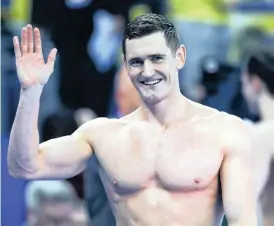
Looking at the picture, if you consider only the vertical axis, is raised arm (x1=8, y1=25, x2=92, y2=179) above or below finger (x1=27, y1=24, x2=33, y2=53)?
below

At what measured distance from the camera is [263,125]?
2799 mm

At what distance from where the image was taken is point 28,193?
3289 millimetres

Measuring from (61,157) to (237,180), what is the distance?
0.41 metres

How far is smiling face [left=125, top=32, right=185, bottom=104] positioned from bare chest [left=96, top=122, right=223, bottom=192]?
116 millimetres

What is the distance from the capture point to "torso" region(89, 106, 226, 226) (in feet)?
6.23

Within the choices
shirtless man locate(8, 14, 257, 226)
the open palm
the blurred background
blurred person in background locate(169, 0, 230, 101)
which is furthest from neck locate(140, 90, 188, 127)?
blurred person in background locate(169, 0, 230, 101)

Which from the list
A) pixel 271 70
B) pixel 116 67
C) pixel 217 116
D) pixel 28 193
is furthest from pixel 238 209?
pixel 116 67

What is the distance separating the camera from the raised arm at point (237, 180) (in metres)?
1.85

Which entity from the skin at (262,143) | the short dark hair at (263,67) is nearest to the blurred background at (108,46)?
the short dark hair at (263,67)

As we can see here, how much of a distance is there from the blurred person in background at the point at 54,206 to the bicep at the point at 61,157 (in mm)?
1082

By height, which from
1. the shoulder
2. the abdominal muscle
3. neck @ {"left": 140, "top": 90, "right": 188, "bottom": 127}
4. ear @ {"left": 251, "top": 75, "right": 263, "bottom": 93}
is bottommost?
ear @ {"left": 251, "top": 75, "right": 263, "bottom": 93}

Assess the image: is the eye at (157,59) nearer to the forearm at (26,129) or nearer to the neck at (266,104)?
the forearm at (26,129)

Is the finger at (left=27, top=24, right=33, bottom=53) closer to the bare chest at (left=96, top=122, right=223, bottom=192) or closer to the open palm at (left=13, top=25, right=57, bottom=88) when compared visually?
the open palm at (left=13, top=25, right=57, bottom=88)

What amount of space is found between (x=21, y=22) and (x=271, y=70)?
1.23 meters
